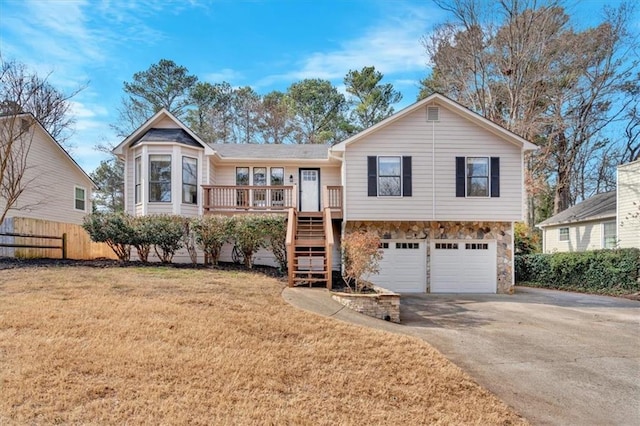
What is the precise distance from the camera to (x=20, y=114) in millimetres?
13852

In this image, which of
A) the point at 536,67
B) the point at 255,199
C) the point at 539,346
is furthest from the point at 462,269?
the point at 536,67

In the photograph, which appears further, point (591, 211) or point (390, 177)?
point (591, 211)

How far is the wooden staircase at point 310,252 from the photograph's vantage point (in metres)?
10.6

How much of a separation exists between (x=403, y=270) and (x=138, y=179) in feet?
33.9

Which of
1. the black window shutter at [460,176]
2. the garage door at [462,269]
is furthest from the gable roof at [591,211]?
the black window shutter at [460,176]

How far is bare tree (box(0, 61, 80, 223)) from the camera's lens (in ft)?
43.6

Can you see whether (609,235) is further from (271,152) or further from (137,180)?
(137,180)

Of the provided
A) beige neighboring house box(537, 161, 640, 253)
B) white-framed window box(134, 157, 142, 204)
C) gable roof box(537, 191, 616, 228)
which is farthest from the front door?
gable roof box(537, 191, 616, 228)

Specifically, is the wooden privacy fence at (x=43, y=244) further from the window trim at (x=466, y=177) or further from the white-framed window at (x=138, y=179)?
the window trim at (x=466, y=177)

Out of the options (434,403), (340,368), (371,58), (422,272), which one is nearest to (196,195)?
(422,272)

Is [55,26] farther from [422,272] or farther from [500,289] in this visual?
[500,289]

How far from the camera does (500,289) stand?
1441 cm

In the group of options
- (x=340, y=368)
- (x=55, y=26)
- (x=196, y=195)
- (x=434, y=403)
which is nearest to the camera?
(x=434, y=403)

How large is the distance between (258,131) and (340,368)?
86.8 feet
